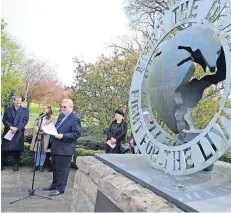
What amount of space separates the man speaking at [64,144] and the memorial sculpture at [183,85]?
5.69 ft

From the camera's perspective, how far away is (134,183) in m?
2.88

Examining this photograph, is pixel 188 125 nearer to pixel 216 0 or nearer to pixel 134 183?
pixel 134 183

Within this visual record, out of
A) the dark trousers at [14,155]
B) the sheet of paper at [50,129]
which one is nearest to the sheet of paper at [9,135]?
the dark trousers at [14,155]

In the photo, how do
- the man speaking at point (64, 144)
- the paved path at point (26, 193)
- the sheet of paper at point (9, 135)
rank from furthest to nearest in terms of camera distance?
the sheet of paper at point (9, 135) < the man speaking at point (64, 144) < the paved path at point (26, 193)

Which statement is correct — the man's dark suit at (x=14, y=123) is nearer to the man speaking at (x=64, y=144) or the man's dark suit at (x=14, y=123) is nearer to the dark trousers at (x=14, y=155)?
the dark trousers at (x=14, y=155)

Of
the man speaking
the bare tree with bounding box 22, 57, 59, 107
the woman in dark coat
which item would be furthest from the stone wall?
the bare tree with bounding box 22, 57, 59, 107

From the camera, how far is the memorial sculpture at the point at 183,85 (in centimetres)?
272

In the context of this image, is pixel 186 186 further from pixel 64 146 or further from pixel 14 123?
pixel 14 123

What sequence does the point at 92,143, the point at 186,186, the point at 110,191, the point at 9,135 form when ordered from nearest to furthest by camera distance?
the point at 186,186
the point at 110,191
the point at 9,135
the point at 92,143

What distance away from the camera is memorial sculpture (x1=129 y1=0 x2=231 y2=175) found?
2.72 m

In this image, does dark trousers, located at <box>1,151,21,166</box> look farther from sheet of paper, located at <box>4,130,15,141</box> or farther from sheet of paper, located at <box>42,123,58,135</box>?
sheet of paper, located at <box>42,123,58,135</box>

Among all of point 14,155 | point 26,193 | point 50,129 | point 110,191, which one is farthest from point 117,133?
point 110,191

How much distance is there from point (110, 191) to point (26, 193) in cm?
312

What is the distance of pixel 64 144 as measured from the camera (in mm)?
5176
